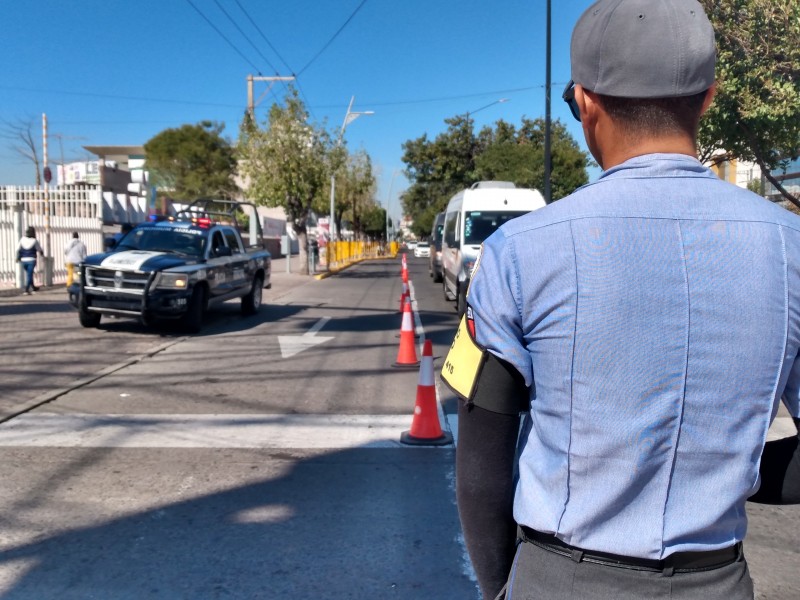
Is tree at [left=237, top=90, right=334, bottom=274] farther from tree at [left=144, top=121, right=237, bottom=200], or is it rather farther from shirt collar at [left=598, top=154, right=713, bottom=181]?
tree at [left=144, top=121, right=237, bottom=200]

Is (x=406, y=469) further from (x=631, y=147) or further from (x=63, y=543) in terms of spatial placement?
(x=631, y=147)

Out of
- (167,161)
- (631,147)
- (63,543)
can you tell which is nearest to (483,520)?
(631,147)

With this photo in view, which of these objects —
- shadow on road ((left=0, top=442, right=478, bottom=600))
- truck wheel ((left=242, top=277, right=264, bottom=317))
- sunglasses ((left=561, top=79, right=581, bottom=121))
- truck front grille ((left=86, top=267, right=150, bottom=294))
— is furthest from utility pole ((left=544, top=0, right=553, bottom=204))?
sunglasses ((left=561, top=79, right=581, bottom=121))

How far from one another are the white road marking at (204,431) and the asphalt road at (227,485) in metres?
0.03

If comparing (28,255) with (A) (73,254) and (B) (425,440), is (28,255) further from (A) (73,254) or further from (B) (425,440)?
(B) (425,440)

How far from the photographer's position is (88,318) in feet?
41.1

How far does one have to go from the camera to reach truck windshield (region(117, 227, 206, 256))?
1321 cm

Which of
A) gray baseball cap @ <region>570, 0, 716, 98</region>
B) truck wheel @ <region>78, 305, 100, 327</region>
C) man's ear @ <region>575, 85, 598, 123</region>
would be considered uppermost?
gray baseball cap @ <region>570, 0, 716, 98</region>

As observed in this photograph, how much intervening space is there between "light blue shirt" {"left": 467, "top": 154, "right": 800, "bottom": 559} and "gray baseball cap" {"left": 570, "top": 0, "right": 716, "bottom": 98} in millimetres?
179

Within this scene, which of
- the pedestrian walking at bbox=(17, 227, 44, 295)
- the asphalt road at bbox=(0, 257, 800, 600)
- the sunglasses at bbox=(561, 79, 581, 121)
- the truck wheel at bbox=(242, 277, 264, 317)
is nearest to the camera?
the sunglasses at bbox=(561, 79, 581, 121)

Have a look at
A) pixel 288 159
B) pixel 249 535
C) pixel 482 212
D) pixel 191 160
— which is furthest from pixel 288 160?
pixel 191 160

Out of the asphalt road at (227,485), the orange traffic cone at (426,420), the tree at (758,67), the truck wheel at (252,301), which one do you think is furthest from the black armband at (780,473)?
the truck wheel at (252,301)

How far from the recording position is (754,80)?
10.4 m

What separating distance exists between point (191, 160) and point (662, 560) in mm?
65655
